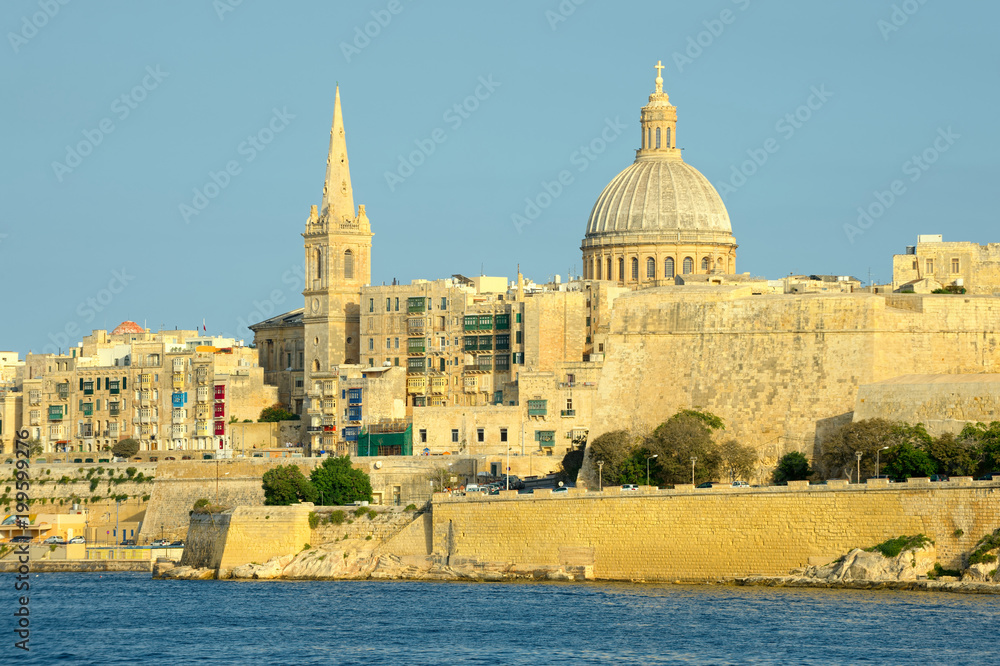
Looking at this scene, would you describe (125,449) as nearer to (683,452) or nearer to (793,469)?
(683,452)

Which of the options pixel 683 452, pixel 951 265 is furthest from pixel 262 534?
pixel 951 265

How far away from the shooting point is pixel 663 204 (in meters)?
82.2

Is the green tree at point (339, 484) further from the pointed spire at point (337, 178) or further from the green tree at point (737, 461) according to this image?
the pointed spire at point (337, 178)

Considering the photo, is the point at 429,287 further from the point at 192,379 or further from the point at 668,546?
the point at 668,546

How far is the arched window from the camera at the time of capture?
269ft

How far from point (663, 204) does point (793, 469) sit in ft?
87.5

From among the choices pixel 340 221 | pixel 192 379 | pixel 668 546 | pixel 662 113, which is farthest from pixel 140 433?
pixel 668 546

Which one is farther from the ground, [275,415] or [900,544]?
[275,415]

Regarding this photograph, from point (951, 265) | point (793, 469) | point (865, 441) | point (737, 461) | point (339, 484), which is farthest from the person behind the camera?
point (951, 265)

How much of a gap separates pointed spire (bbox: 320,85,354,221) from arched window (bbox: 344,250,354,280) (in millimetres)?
1369

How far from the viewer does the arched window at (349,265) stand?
81938 millimetres

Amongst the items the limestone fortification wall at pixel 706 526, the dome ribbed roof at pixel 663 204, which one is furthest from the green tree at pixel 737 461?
the dome ribbed roof at pixel 663 204

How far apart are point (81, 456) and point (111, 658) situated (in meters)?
35.2

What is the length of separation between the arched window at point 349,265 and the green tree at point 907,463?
32.6 m
